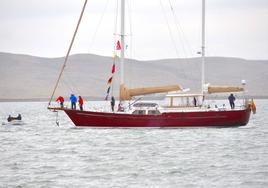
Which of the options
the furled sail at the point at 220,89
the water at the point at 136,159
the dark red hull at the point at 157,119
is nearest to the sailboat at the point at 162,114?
the dark red hull at the point at 157,119

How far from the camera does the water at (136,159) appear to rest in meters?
28.4

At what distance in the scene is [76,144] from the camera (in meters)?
43.4

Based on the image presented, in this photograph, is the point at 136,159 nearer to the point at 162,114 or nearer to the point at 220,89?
the point at 162,114

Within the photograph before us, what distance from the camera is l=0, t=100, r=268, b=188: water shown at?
2844cm

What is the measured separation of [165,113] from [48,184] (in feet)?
83.1

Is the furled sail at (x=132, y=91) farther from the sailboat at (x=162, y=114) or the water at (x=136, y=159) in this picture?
the water at (x=136, y=159)

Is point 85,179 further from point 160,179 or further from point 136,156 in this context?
point 136,156

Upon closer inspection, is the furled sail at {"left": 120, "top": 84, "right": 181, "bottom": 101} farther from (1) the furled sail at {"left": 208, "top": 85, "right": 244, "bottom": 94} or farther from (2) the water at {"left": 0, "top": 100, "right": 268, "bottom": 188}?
(1) the furled sail at {"left": 208, "top": 85, "right": 244, "bottom": 94}

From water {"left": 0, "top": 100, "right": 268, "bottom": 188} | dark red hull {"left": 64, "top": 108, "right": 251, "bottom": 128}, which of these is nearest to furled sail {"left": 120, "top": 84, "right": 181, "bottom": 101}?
dark red hull {"left": 64, "top": 108, "right": 251, "bottom": 128}

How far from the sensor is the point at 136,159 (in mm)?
34969

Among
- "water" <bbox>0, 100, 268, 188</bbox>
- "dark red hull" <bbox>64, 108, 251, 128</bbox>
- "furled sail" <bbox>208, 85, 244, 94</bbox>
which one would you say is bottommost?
"water" <bbox>0, 100, 268, 188</bbox>

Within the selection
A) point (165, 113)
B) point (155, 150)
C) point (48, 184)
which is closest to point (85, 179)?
point (48, 184)

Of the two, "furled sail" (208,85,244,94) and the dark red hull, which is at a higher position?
"furled sail" (208,85,244,94)

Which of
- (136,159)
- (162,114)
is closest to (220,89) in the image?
(162,114)
